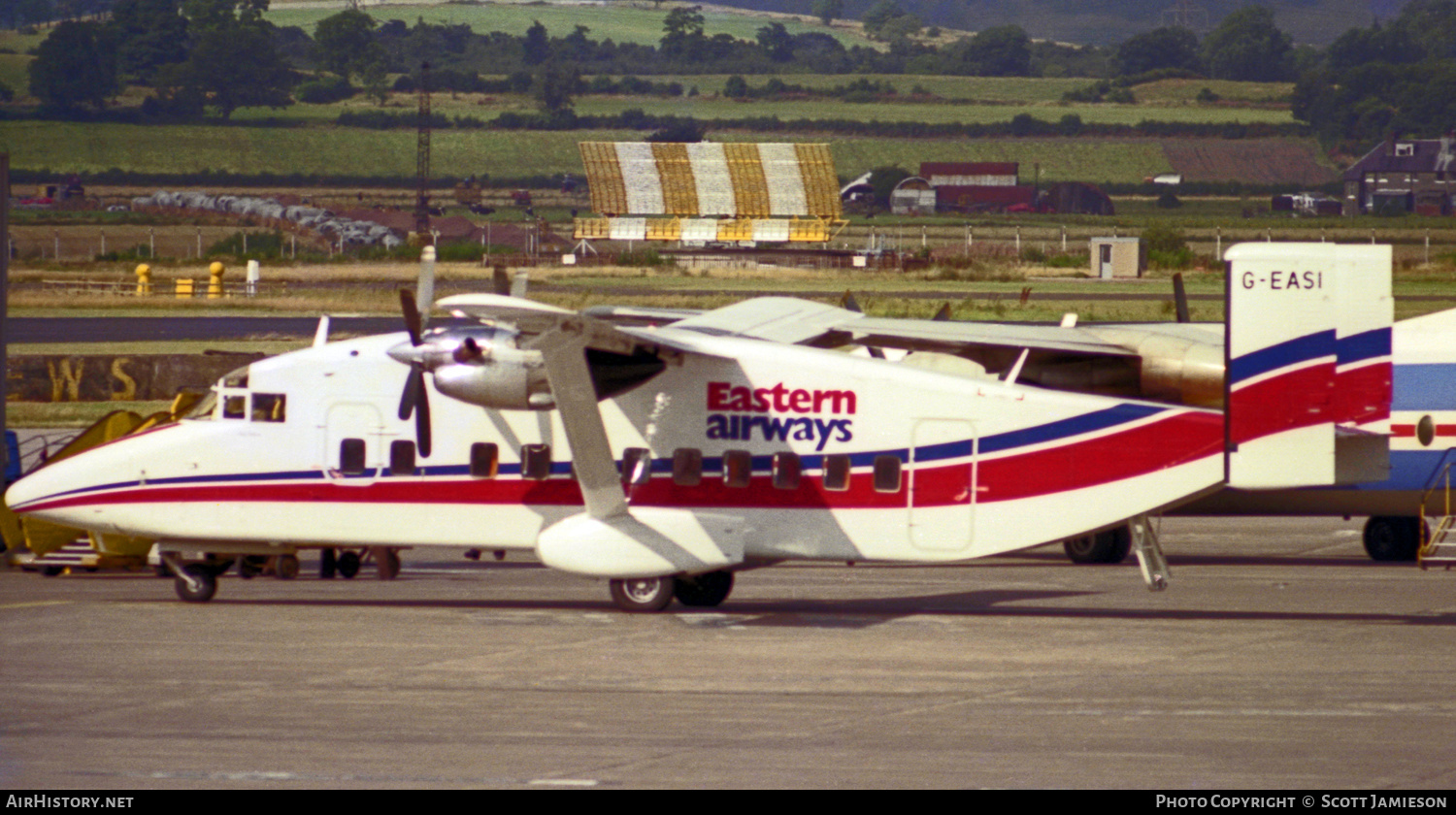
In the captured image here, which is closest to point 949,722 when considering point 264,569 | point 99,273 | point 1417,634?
point 1417,634

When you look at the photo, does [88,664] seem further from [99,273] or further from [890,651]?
[99,273]

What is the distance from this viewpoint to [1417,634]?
62.2ft

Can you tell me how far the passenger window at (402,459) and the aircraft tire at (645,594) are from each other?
111 inches

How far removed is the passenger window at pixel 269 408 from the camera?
68.5ft

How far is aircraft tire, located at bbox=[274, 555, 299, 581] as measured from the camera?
23.2 metres

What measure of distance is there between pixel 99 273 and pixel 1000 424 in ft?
233

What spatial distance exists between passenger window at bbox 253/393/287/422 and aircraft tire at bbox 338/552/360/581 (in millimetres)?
3974

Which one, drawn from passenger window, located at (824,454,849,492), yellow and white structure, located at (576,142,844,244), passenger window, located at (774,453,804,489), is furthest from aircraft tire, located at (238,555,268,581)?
yellow and white structure, located at (576,142,844,244)

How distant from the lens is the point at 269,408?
20.9 m

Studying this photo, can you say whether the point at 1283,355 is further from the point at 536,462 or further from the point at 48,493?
the point at 48,493

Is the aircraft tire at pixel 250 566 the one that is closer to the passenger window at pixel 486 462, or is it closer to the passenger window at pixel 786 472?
the passenger window at pixel 486 462

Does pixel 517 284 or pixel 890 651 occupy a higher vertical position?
pixel 517 284

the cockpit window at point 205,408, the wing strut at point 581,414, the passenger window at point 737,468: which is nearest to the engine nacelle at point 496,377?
the wing strut at point 581,414

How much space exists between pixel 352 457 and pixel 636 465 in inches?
139
